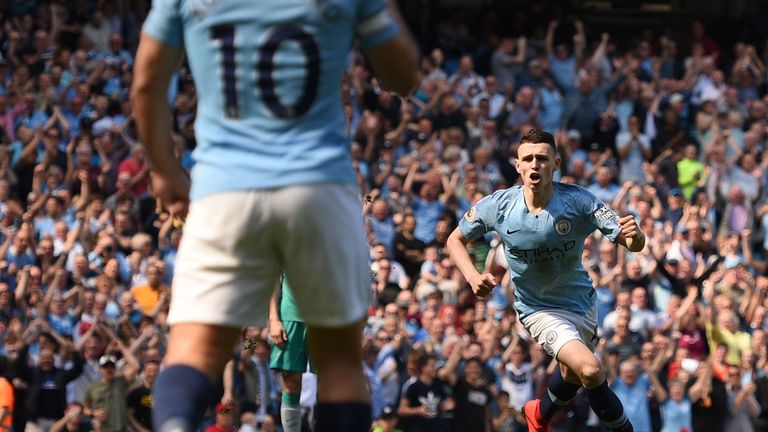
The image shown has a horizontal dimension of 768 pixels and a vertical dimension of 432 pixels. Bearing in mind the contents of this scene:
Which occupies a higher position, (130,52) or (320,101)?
(320,101)

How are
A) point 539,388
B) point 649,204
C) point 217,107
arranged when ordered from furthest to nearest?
1. point 649,204
2. point 539,388
3. point 217,107

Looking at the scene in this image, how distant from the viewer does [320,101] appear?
504 cm

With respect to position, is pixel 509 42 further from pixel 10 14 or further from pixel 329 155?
pixel 329 155

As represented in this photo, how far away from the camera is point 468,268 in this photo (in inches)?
367

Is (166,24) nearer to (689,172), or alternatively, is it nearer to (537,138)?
(537,138)

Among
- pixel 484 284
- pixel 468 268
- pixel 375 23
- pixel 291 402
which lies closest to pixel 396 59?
pixel 375 23

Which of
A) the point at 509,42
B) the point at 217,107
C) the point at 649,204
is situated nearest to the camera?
the point at 217,107

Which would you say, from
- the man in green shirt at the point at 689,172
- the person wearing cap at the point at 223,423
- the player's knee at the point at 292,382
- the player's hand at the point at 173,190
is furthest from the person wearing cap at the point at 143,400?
the player's hand at the point at 173,190

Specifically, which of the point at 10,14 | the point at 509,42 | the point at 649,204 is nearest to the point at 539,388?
the point at 649,204

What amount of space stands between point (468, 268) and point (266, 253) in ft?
14.5

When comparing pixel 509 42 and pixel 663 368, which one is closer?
pixel 663 368

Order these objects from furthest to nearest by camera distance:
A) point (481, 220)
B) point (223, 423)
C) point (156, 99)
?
point (223, 423)
point (481, 220)
point (156, 99)

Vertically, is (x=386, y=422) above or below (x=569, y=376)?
below

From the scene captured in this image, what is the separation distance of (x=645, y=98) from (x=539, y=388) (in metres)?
8.42
